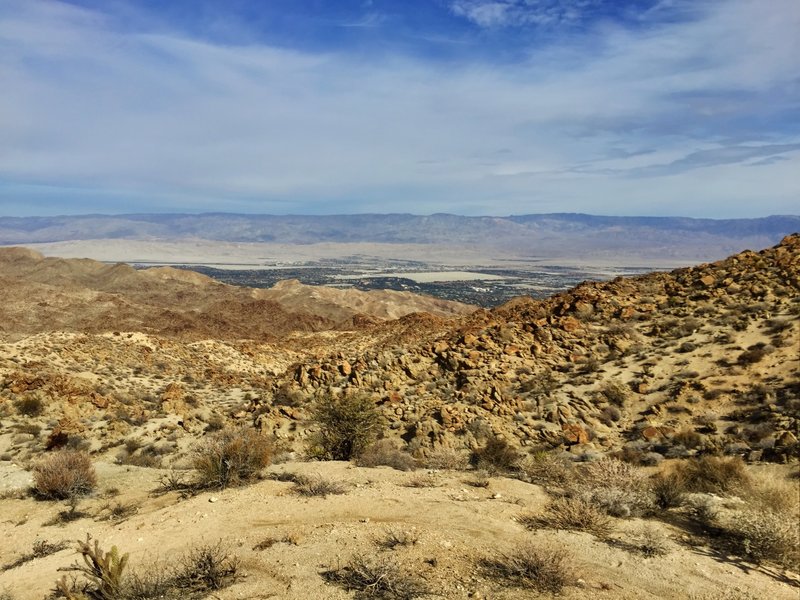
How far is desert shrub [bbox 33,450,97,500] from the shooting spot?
10.4 metres

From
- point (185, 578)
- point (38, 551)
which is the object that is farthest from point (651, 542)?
point (38, 551)

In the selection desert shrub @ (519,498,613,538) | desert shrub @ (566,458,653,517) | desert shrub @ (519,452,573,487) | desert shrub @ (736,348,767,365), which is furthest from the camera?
desert shrub @ (736,348,767,365)

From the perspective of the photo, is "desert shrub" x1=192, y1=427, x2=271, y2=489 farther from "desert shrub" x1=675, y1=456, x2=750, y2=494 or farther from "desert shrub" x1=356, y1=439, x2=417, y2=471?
"desert shrub" x1=675, y1=456, x2=750, y2=494

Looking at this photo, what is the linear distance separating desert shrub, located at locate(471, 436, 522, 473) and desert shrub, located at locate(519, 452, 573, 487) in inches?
10.9

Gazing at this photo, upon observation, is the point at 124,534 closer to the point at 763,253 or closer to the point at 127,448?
the point at 127,448

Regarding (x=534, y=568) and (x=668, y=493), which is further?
(x=668, y=493)

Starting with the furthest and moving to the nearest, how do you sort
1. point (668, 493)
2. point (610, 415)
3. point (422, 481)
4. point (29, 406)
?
point (29, 406) < point (610, 415) < point (422, 481) < point (668, 493)

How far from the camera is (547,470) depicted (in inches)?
416

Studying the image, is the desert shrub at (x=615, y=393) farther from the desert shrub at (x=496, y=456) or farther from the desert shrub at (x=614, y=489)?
the desert shrub at (x=614, y=489)

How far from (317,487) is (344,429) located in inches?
166

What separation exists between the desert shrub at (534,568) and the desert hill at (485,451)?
0.04 m

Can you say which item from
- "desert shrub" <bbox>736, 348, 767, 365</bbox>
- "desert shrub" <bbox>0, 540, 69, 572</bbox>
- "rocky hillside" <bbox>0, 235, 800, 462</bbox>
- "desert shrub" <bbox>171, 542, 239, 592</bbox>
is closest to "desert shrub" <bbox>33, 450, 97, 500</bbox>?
"desert shrub" <bbox>0, 540, 69, 572</bbox>

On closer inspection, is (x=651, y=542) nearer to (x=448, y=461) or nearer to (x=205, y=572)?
(x=448, y=461)

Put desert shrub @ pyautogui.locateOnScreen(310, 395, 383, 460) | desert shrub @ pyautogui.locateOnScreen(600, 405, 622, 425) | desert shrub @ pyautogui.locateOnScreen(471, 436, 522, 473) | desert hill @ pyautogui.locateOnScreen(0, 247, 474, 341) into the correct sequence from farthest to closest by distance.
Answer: desert hill @ pyautogui.locateOnScreen(0, 247, 474, 341)
desert shrub @ pyautogui.locateOnScreen(600, 405, 622, 425)
desert shrub @ pyautogui.locateOnScreen(310, 395, 383, 460)
desert shrub @ pyautogui.locateOnScreen(471, 436, 522, 473)
